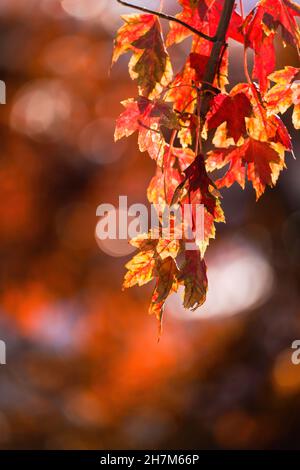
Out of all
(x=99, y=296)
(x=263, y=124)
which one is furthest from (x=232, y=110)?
(x=99, y=296)

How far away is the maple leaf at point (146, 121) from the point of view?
0.98 m

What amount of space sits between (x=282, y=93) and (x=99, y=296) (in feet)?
12.4

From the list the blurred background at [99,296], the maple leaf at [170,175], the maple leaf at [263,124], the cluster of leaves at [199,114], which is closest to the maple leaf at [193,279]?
the cluster of leaves at [199,114]

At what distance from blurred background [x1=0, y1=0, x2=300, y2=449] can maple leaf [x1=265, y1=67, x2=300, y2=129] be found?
324 centimetres

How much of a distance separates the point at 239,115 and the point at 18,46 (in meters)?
4.43

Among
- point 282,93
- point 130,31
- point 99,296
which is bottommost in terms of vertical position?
point 99,296

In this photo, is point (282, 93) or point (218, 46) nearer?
point (218, 46)

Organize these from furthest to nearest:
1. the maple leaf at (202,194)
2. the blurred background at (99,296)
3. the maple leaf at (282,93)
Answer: the blurred background at (99,296)
the maple leaf at (282,93)
the maple leaf at (202,194)

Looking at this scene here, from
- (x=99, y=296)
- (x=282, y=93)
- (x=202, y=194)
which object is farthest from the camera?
(x=99, y=296)

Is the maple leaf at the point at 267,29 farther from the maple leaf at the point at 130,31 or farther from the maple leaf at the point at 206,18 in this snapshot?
the maple leaf at the point at 130,31

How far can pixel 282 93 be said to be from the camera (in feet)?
3.44

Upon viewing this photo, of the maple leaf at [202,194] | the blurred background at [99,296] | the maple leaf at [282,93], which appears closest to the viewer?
the maple leaf at [202,194]

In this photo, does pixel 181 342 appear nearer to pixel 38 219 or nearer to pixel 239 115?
pixel 38 219

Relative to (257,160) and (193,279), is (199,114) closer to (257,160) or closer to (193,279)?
(257,160)
